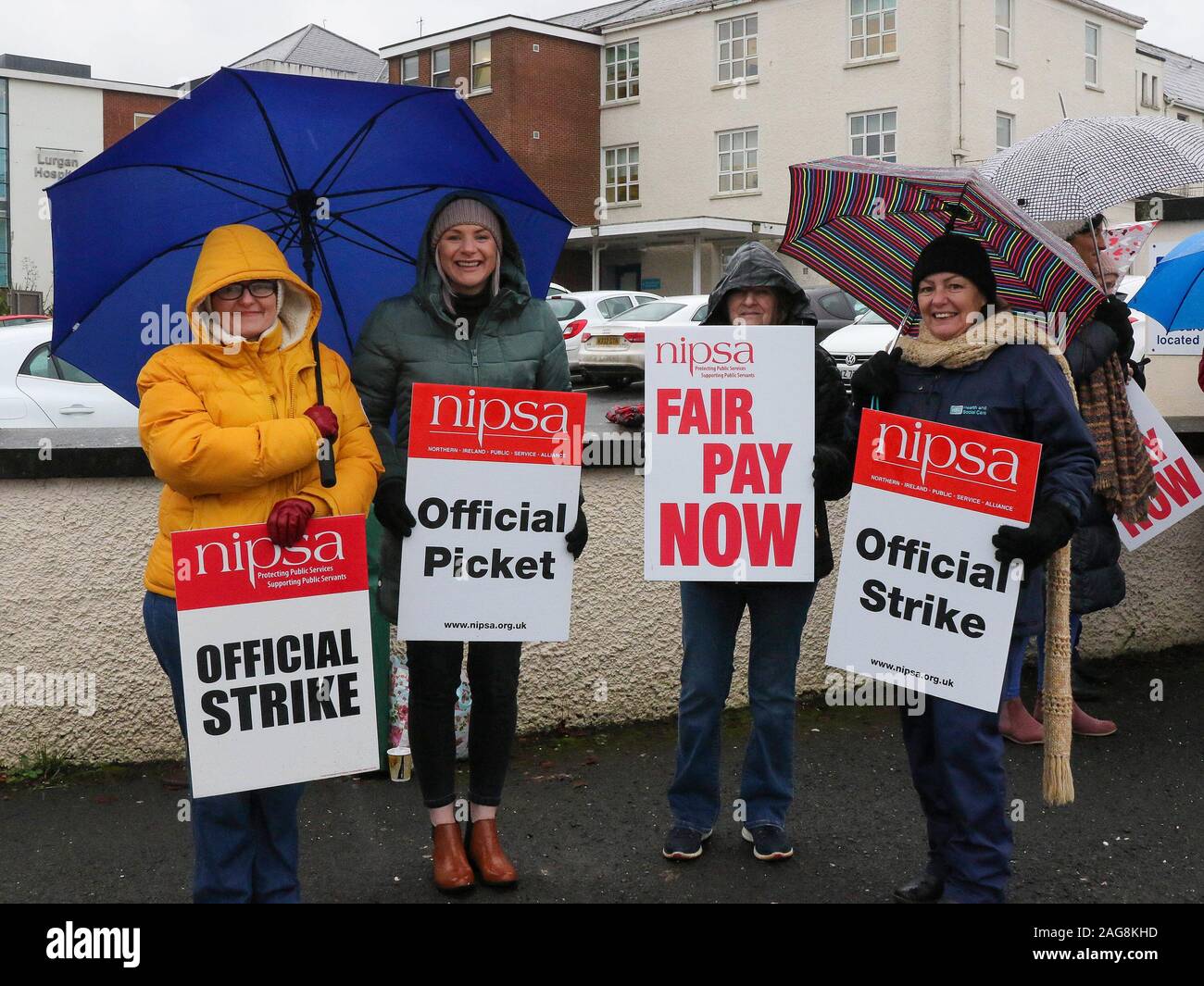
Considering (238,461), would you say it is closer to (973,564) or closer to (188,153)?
(188,153)

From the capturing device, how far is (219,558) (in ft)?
11.0

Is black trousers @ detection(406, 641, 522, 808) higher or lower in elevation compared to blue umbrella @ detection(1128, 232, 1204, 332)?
lower

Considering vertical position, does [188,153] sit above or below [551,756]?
above

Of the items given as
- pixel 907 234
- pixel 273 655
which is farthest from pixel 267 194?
pixel 907 234

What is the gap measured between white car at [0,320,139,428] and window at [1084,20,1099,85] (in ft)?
113

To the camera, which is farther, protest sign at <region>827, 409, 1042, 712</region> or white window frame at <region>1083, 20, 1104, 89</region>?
white window frame at <region>1083, 20, 1104, 89</region>

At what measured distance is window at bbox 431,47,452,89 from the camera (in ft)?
135

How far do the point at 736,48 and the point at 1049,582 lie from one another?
3560 centimetres

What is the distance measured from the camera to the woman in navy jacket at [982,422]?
3738 millimetres

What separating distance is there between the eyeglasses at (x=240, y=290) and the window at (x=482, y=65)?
3832 centimetres

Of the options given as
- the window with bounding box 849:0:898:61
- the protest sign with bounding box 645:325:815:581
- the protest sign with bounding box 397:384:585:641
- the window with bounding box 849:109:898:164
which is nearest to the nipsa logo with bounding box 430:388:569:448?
the protest sign with bounding box 397:384:585:641

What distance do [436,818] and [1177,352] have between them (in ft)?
16.8

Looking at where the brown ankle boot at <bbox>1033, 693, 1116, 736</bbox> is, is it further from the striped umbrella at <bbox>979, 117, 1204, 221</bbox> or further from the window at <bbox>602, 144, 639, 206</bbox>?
the window at <bbox>602, 144, 639, 206</bbox>
